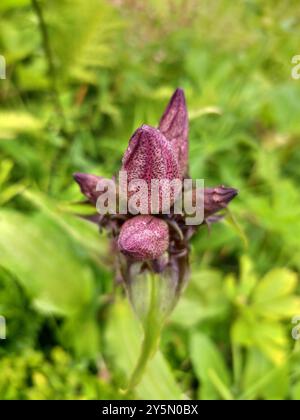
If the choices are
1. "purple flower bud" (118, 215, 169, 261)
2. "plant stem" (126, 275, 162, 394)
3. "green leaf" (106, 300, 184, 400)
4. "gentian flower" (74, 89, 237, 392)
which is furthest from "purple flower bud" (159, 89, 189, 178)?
"green leaf" (106, 300, 184, 400)

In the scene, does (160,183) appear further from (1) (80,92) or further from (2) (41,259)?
(1) (80,92)

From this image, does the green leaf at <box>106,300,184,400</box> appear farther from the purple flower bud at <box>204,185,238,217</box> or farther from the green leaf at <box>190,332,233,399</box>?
the purple flower bud at <box>204,185,238,217</box>

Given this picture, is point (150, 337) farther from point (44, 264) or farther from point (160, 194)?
point (44, 264)

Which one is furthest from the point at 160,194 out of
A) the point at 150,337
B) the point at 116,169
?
the point at 116,169

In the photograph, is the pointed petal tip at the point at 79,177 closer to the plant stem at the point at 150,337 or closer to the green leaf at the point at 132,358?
the plant stem at the point at 150,337

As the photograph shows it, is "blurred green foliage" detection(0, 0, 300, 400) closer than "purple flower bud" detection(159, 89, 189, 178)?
No

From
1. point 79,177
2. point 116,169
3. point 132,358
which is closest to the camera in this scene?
point 79,177

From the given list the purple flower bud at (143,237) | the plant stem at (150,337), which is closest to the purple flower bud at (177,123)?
the purple flower bud at (143,237)
